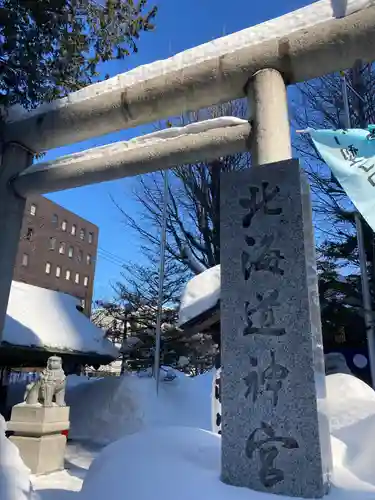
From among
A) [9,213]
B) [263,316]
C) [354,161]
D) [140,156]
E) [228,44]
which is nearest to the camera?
[263,316]

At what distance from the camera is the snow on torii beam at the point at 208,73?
3742mm

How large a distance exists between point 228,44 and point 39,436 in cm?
693

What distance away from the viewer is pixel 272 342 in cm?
297

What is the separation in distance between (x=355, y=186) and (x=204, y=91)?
68.0 inches

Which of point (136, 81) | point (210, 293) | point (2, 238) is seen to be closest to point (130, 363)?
point (210, 293)

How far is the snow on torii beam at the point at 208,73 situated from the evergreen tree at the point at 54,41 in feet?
3.26

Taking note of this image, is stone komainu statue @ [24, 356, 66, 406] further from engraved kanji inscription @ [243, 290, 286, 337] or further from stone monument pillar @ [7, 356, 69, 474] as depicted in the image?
engraved kanji inscription @ [243, 290, 286, 337]

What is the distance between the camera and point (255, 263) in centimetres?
320

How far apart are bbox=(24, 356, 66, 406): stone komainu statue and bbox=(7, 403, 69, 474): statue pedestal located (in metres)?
0.18

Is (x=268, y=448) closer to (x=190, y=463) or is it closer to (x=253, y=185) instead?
(x=190, y=463)

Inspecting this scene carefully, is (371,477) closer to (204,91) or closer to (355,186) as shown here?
(355,186)

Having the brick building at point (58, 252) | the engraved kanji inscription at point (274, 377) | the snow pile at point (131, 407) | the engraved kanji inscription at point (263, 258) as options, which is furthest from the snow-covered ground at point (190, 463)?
the brick building at point (58, 252)

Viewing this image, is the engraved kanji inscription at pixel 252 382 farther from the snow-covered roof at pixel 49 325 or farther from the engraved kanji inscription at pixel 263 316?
the snow-covered roof at pixel 49 325


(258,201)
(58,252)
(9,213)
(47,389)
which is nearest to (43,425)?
(47,389)
